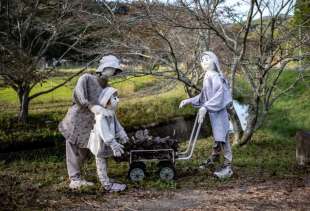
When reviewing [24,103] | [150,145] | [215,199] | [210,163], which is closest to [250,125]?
[210,163]

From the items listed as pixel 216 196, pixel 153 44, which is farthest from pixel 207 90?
pixel 153 44

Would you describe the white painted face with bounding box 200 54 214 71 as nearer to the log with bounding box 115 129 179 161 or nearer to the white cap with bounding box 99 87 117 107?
the log with bounding box 115 129 179 161

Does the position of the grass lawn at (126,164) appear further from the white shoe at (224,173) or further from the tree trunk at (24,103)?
the tree trunk at (24,103)

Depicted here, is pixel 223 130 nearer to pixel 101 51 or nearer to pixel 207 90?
pixel 207 90

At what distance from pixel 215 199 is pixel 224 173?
114cm

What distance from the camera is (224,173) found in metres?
6.68

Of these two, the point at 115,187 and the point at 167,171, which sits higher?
the point at 167,171

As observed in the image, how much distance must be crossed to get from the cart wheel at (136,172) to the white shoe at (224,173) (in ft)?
3.46

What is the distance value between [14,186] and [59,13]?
6.07m

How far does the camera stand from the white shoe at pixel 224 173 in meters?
6.63

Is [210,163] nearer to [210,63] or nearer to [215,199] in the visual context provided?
[210,63]

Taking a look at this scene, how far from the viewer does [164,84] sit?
14898mm

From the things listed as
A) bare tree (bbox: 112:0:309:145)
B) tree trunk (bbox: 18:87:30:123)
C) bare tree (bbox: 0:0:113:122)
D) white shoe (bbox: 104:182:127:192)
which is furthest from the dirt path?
tree trunk (bbox: 18:87:30:123)

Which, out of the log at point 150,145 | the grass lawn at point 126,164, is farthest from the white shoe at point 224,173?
the log at point 150,145
